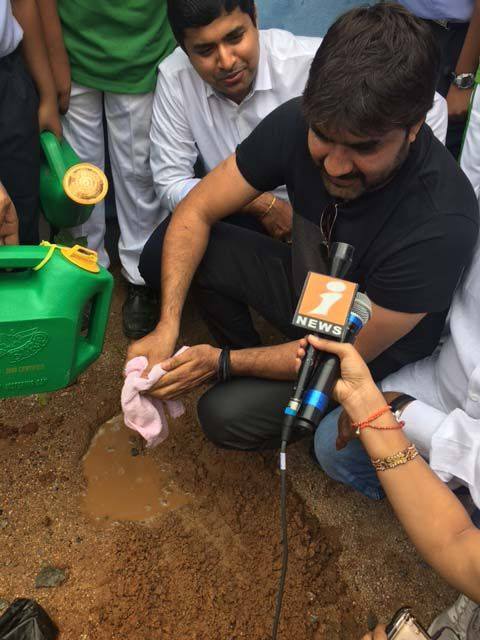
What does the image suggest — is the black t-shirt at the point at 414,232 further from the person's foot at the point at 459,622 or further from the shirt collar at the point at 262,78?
the person's foot at the point at 459,622

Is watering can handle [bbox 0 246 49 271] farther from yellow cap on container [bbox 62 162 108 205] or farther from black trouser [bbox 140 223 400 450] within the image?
black trouser [bbox 140 223 400 450]

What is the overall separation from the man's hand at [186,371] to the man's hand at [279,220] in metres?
0.65

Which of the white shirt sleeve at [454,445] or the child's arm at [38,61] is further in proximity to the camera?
the child's arm at [38,61]

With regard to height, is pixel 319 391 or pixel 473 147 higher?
pixel 473 147

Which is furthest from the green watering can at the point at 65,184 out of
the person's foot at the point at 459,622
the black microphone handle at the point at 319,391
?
the person's foot at the point at 459,622

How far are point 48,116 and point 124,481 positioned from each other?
138 centimetres

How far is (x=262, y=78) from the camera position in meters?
2.41

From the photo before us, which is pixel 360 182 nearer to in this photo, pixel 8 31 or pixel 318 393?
pixel 318 393

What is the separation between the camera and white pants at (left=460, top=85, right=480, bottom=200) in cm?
214

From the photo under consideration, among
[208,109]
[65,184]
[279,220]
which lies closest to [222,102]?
[208,109]

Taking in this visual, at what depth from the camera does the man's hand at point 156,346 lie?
1.96m

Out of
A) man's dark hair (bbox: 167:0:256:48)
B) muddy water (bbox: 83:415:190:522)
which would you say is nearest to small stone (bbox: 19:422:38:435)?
muddy water (bbox: 83:415:190:522)

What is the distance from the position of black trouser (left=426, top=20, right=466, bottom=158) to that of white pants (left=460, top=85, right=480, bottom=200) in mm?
395

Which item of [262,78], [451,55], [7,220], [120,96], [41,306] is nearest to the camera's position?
[41,306]
